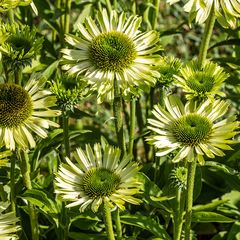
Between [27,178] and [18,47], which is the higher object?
[18,47]

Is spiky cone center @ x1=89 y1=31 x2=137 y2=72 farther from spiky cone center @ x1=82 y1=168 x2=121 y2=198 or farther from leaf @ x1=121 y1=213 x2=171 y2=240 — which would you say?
leaf @ x1=121 y1=213 x2=171 y2=240

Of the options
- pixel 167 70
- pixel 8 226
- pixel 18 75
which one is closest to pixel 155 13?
pixel 167 70

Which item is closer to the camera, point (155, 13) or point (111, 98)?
point (111, 98)

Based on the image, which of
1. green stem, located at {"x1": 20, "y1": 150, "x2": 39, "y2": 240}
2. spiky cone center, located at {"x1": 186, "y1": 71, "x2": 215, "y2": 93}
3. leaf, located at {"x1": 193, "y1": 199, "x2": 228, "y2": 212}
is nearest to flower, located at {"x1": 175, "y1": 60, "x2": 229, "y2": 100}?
spiky cone center, located at {"x1": 186, "y1": 71, "x2": 215, "y2": 93}

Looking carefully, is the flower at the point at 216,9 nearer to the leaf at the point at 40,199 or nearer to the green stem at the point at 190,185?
the green stem at the point at 190,185

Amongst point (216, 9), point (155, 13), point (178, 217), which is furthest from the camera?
point (155, 13)

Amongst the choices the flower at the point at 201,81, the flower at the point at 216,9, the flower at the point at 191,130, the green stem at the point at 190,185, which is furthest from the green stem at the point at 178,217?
the flower at the point at 216,9

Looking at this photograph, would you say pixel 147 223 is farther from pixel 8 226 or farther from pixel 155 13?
pixel 155 13
